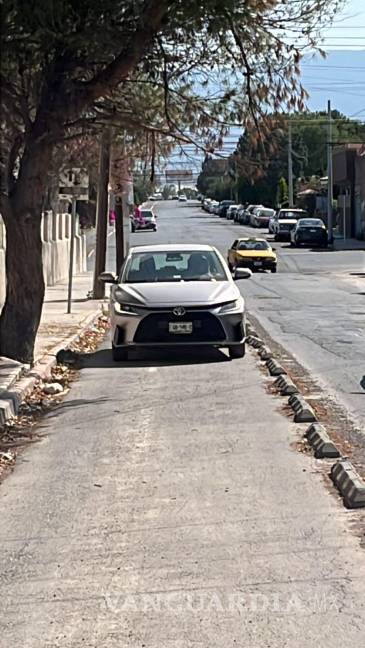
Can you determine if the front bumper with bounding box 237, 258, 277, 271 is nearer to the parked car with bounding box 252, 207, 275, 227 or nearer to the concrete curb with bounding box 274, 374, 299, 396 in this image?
the concrete curb with bounding box 274, 374, 299, 396

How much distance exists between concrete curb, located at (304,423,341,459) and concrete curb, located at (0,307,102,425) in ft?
10.0

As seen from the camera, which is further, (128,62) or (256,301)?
(256,301)

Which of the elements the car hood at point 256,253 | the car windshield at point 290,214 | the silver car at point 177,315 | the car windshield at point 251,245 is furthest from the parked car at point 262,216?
the silver car at point 177,315

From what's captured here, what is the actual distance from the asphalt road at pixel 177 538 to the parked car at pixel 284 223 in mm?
54912

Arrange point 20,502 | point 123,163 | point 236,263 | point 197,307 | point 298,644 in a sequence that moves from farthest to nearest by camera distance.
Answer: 1. point 236,263
2. point 123,163
3. point 197,307
4. point 20,502
5. point 298,644

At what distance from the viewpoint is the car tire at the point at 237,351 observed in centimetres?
1503

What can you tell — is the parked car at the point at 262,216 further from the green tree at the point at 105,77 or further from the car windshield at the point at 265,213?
the green tree at the point at 105,77

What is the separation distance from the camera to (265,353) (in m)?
15.5

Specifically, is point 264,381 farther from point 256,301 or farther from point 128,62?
point 256,301

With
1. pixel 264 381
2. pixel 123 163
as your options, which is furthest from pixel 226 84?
pixel 123 163

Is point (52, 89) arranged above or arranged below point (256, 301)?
above

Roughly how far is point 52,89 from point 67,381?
3634 mm

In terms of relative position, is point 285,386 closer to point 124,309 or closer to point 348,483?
point 124,309

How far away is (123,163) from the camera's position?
25906 mm
